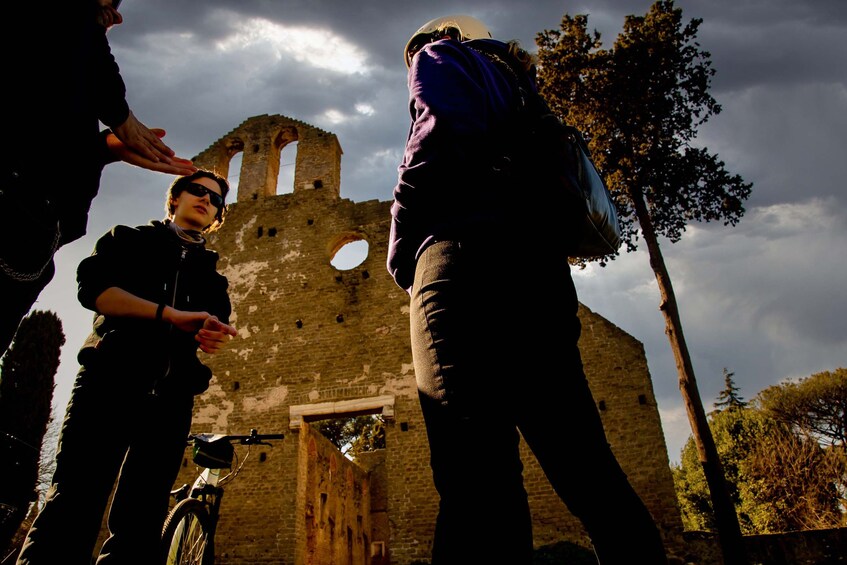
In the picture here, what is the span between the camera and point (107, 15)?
1452mm

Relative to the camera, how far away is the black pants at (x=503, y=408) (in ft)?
3.40

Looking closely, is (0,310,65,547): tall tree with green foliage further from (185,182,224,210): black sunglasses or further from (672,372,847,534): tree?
(672,372,847,534): tree

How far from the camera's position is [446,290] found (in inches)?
48.6

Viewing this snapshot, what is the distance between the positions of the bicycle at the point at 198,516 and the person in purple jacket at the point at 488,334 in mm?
2172

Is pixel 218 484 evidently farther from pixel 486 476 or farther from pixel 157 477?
pixel 486 476

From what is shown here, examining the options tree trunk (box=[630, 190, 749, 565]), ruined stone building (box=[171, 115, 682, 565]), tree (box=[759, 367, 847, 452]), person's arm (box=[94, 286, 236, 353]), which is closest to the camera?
person's arm (box=[94, 286, 236, 353])

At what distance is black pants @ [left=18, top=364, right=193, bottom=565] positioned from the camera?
68.2 inches

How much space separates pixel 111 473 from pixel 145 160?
1184mm

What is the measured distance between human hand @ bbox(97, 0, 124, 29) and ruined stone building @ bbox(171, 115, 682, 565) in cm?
828

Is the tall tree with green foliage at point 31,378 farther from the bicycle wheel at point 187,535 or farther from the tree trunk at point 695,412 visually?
the tree trunk at point 695,412

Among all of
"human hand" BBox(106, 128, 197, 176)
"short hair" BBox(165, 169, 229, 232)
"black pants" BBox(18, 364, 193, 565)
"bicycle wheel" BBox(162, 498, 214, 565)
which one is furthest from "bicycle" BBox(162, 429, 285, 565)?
"human hand" BBox(106, 128, 197, 176)

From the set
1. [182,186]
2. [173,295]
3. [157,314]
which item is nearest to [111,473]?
[157,314]

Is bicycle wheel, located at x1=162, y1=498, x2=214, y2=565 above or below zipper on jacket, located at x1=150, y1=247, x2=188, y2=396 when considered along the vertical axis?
below

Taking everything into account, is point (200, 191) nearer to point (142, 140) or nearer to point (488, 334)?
point (142, 140)
